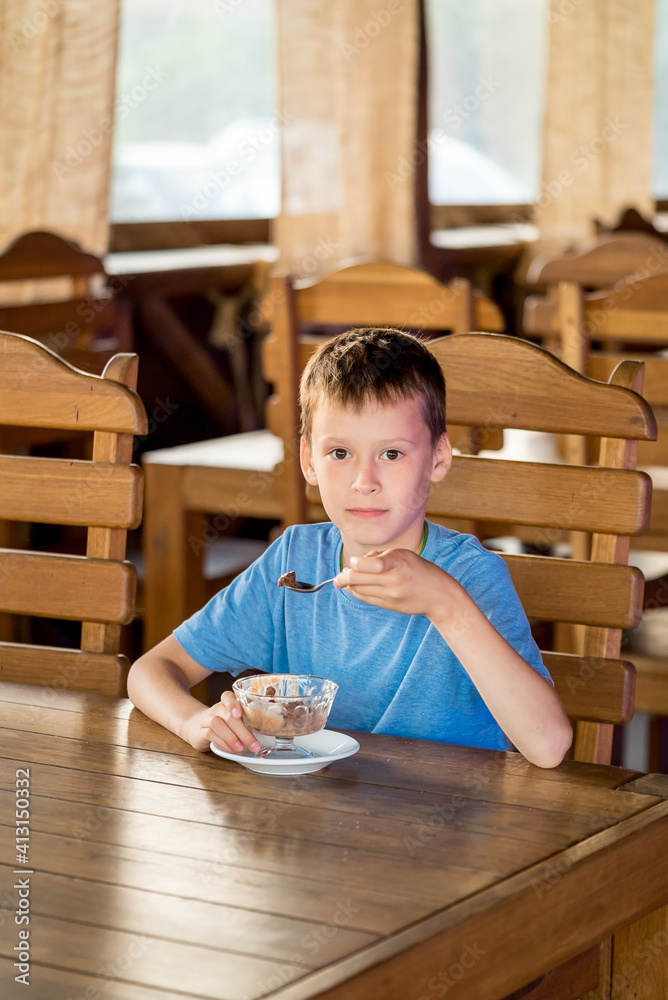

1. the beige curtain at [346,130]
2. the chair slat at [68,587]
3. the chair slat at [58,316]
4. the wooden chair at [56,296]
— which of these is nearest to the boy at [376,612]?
the chair slat at [68,587]

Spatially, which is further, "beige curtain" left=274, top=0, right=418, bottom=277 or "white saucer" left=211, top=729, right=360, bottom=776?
"beige curtain" left=274, top=0, right=418, bottom=277

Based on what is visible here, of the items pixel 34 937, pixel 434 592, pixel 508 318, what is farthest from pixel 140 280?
pixel 34 937

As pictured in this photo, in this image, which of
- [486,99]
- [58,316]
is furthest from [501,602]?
[486,99]

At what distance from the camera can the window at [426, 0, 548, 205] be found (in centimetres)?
590

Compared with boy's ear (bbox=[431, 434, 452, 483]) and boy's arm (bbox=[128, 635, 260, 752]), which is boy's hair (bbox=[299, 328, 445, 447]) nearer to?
boy's ear (bbox=[431, 434, 452, 483])

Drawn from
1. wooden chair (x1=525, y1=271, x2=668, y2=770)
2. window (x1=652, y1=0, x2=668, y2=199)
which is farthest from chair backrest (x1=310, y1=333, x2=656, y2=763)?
window (x1=652, y1=0, x2=668, y2=199)

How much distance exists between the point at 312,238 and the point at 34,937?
376 cm

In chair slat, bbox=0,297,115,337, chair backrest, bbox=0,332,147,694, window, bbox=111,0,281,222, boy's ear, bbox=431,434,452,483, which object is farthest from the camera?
window, bbox=111,0,281,222

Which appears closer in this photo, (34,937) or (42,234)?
(34,937)

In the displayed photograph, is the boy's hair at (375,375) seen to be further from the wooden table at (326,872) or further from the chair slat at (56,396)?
the wooden table at (326,872)

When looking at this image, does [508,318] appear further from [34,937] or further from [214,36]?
[34,937]

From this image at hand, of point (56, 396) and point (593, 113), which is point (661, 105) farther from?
point (56, 396)

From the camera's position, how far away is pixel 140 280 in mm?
3924

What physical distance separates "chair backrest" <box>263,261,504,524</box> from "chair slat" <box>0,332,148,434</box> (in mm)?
1194
